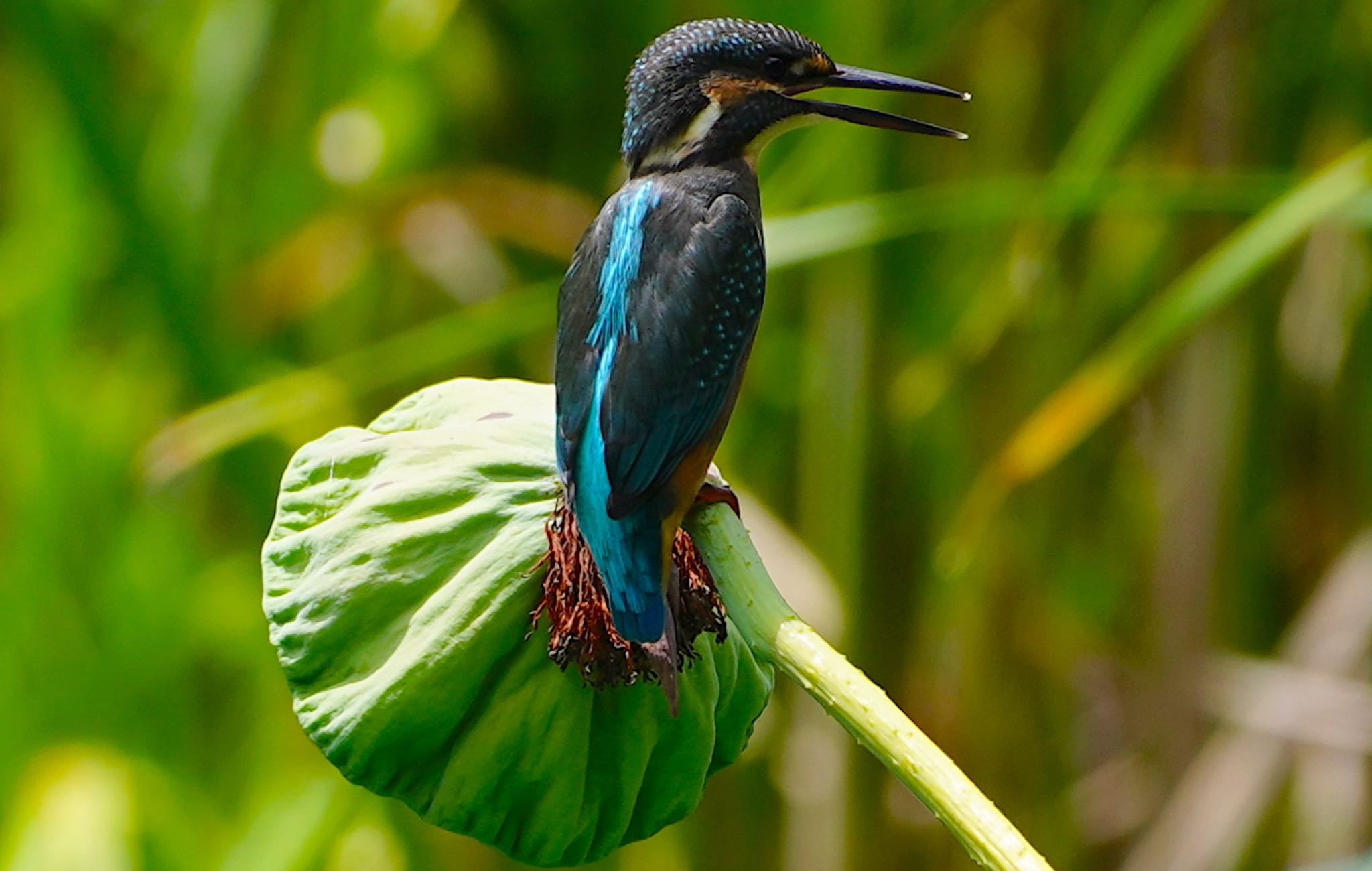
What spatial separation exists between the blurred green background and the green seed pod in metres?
0.60

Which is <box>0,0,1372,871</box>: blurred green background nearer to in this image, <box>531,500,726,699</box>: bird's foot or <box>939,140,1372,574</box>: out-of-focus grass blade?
<box>939,140,1372,574</box>: out-of-focus grass blade

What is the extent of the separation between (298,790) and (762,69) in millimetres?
940

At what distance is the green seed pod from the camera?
0.72 metres

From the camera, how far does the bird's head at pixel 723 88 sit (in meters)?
0.87

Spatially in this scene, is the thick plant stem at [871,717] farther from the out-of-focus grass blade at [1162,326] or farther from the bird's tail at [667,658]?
the out-of-focus grass blade at [1162,326]

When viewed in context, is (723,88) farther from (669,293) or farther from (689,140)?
(669,293)

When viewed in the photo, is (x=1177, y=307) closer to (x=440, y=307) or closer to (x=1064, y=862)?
(x=1064, y=862)

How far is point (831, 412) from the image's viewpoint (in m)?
1.50

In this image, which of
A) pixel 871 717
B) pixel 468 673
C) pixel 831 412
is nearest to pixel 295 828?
pixel 831 412

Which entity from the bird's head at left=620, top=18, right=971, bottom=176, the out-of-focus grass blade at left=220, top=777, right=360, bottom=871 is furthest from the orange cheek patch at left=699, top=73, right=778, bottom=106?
the out-of-focus grass blade at left=220, top=777, right=360, bottom=871

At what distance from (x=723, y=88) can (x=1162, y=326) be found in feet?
1.27

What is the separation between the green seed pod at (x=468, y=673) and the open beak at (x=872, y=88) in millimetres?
237

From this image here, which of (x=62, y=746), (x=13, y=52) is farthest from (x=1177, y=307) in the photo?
(x=13, y=52)

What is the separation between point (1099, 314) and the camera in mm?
1635
